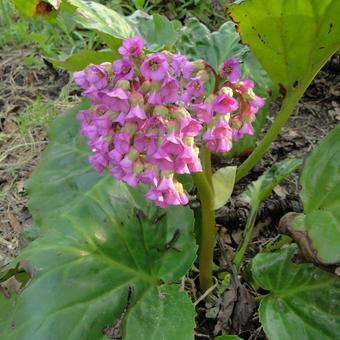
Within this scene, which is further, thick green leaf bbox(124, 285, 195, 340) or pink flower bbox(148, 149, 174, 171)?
thick green leaf bbox(124, 285, 195, 340)

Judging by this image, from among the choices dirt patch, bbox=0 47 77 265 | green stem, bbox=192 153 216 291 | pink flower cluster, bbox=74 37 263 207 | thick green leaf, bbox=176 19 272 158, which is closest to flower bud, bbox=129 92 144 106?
pink flower cluster, bbox=74 37 263 207

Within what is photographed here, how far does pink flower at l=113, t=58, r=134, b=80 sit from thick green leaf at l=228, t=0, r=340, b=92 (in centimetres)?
23

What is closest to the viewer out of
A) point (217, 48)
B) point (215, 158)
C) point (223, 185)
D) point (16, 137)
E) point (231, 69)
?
point (231, 69)

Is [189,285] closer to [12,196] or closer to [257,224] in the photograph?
[257,224]

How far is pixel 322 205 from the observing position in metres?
1.12

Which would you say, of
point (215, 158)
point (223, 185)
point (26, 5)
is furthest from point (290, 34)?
point (215, 158)

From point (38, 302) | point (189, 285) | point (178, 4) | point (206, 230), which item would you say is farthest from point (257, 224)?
point (178, 4)

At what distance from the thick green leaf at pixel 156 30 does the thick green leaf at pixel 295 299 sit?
52 cm

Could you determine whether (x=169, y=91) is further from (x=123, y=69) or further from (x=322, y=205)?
(x=322, y=205)

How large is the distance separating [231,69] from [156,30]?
1.40 ft

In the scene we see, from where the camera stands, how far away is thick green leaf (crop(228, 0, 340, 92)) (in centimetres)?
106

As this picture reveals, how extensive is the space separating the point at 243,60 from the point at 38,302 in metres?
0.76

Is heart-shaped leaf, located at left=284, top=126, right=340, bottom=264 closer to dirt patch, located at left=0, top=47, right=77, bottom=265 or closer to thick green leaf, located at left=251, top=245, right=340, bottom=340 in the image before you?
thick green leaf, located at left=251, top=245, right=340, bottom=340

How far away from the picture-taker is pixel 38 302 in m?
1.08
